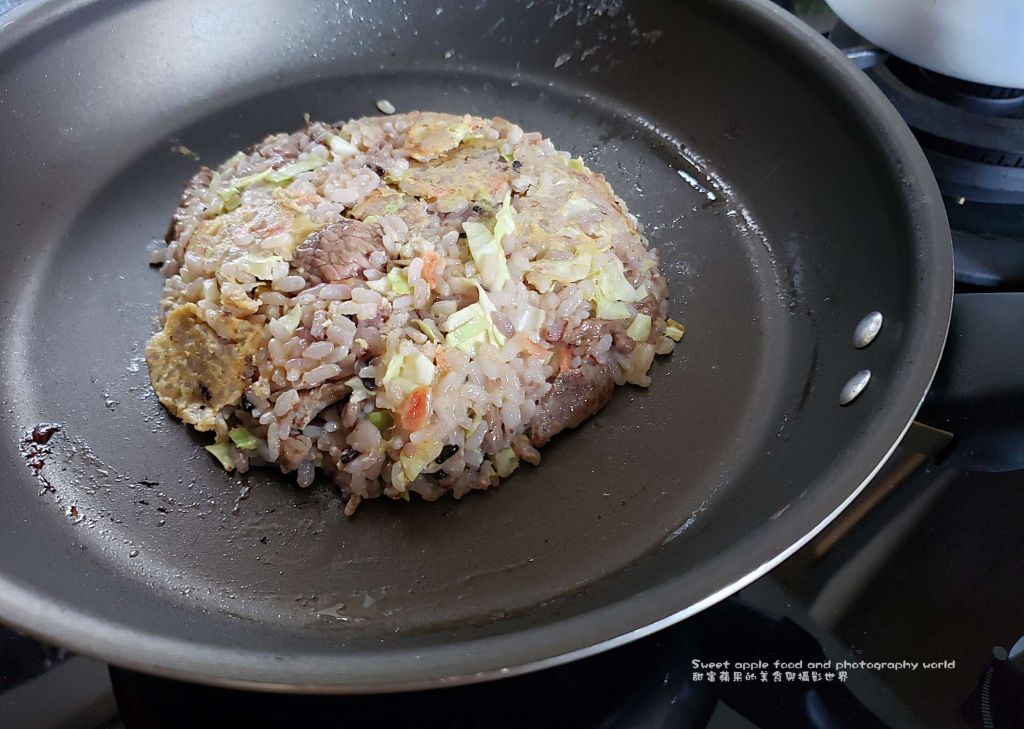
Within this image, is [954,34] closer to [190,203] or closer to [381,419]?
[381,419]

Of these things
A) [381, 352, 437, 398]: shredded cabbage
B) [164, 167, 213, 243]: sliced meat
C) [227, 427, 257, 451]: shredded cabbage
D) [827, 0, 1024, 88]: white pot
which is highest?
[827, 0, 1024, 88]: white pot

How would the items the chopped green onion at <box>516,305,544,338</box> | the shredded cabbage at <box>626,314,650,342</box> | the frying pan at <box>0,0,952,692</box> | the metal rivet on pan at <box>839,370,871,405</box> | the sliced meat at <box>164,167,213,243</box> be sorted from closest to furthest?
the frying pan at <box>0,0,952,692</box>, the metal rivet on pan at <box>839,370,871,405</box>, the chopped green onion at <box>516,305,544,338</box>, the shredded cabbage at <box>626,314,650,342</box>, the sliced meat at <box>164,167,213,243</box>

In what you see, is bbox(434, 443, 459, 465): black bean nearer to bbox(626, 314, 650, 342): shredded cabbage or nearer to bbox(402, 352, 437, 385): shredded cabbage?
bbox(402, 352, 437, 385): shredded cabbage

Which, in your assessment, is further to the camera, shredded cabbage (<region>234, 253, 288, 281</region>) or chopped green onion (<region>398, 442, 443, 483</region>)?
shredded cabbage (<region>234, 253, 288, 281</region>)

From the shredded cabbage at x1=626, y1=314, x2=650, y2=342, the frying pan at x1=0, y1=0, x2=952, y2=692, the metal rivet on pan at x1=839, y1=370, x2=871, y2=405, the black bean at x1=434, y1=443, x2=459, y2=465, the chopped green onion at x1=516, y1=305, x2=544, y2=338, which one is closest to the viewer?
the frying pan at x1=0, y1=0, x2=952, y2=692

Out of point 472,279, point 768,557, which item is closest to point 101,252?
point 472,279

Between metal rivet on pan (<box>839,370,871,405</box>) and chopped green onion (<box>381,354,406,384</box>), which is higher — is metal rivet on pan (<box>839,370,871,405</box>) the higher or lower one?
the lower one

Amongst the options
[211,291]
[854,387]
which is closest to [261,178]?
[211,291]

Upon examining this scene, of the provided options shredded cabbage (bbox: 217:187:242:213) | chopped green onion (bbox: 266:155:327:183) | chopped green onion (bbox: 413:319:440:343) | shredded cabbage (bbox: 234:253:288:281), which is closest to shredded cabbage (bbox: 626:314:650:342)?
chopped green onion (bbox: 413:319:440:343)
